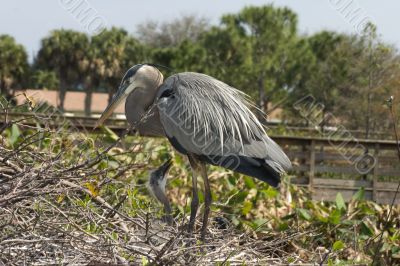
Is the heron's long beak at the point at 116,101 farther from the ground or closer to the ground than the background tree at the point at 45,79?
farther from the ground

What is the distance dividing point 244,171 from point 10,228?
1877mm

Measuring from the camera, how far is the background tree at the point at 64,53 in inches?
1774

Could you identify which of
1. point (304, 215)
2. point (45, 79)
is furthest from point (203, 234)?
point (45, 79)

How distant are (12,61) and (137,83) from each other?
40.6m

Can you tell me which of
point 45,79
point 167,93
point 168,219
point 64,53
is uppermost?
point 167,93

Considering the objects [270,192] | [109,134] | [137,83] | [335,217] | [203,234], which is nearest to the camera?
[203,234]

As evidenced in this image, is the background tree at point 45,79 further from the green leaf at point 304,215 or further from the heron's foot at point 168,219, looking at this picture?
the heron's foot at point 168,219

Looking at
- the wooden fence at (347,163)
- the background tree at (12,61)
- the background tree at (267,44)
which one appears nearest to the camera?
the wooden fence at (347,163)

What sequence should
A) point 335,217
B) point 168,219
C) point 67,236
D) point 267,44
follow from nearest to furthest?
1. point 67,236
2. point 168,219
3. point 335,217
4. point 267,44

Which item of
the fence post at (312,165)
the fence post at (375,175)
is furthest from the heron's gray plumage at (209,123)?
the fence post at (375,175)

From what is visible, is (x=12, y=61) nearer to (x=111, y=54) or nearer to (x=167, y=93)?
(x=111, y=54)

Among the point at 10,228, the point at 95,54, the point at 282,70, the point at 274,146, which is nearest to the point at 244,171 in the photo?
the point at 274,146

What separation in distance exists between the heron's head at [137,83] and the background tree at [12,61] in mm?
38416

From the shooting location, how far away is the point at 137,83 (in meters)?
5.58
